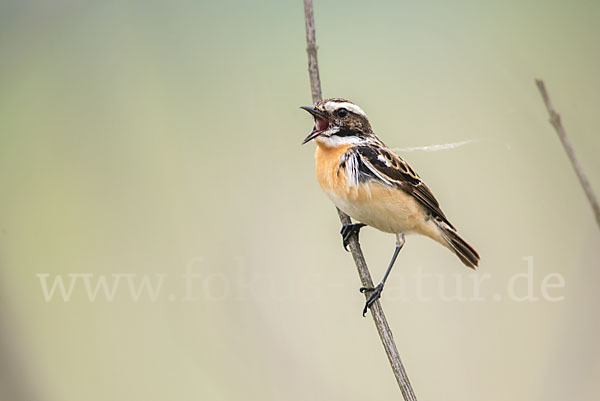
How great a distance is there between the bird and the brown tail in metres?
0.13

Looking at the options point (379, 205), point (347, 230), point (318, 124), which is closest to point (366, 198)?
point (379, 205)

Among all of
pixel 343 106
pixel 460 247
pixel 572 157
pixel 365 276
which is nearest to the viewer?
pixel 572 157

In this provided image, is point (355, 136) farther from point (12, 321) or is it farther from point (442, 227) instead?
point (12, 321)

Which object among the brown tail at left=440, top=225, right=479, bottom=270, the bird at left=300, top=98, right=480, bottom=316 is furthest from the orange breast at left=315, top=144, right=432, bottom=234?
the brown tail at left=440, top=225, right=479, bottom=270

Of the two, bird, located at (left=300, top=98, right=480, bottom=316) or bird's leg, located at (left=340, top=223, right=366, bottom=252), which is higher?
bird, located at (left=300, top=98, right=480, bottom=316)

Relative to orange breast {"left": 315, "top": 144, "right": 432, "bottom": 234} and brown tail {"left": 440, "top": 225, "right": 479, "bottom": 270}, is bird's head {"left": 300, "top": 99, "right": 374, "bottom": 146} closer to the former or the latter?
orange breast {"left": 315, "top": 144, "right": 432, "bottom": 234}

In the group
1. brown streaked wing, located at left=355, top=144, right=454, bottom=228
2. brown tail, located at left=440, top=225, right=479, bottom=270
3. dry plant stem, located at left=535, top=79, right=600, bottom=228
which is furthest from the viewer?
brown tail, located at left=440, top=225, right=479, bottom=270

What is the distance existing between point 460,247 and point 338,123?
3.71 ft

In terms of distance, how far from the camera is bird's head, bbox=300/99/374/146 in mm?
3426

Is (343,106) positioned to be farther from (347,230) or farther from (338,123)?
(347,230)

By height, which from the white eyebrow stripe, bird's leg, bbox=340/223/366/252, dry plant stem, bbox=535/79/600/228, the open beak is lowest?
dry plant stem, bbox=535/79/600/228

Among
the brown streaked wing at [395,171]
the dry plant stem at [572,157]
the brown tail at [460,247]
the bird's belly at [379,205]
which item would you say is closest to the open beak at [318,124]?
the brown streaked wing at [395,171]

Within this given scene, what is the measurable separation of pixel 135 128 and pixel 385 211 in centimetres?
253

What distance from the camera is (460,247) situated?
3.78 metres
